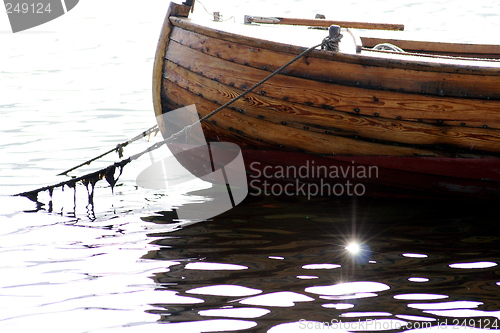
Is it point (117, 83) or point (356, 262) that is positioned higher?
point (117, 83)

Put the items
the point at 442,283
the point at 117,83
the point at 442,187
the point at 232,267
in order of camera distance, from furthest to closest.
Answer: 1. the point at 117,83
2. the point at 442,187
3. the point at 232,267
4. the point at 442,283

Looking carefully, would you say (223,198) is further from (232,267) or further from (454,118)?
(454,118)

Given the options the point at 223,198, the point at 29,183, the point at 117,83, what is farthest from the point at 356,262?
the point at 117,83

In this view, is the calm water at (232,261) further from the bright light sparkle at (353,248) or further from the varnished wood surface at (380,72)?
the varnished wood surface at (380,72)

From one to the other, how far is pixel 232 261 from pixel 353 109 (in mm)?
1620

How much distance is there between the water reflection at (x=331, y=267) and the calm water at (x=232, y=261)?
1 centimetres

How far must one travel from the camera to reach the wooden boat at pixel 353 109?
212 inches

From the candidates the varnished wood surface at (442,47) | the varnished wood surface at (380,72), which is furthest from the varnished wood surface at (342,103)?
the varnished wood surface at (442,47)

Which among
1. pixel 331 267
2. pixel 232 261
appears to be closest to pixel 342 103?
pixel 331 267

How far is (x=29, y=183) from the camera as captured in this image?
23.6 ft

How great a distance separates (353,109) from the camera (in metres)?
5.58

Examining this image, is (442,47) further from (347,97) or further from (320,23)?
(347,97)

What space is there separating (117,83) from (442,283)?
10199 mm

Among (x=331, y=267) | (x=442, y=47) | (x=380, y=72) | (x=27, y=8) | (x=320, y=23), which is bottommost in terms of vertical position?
(x=331, y=267)
